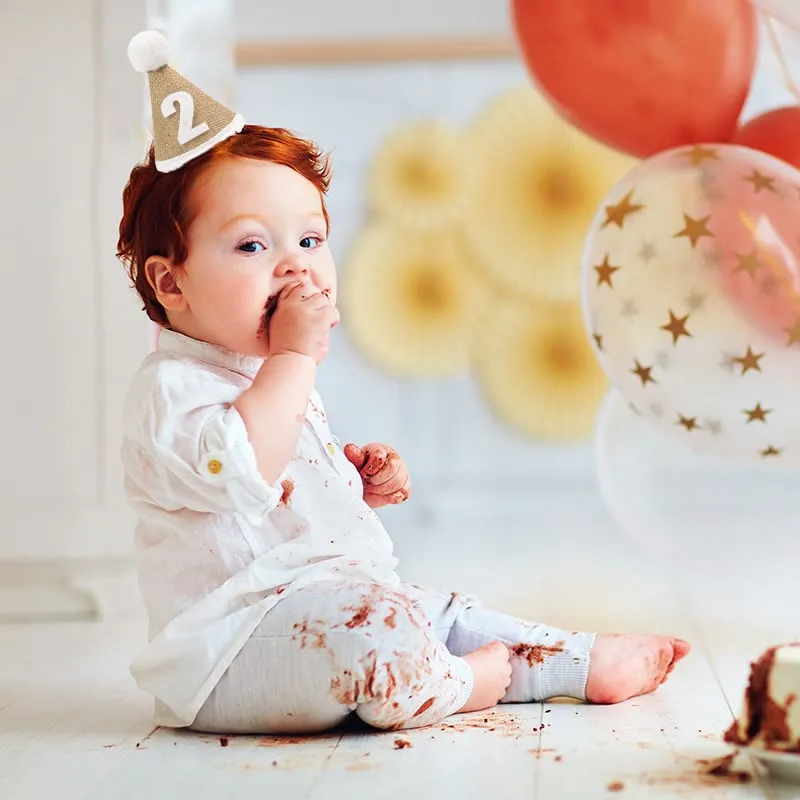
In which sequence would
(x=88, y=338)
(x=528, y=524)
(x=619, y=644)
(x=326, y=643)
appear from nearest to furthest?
1. (x=326, y=643)
2. (x=619, y=644)
3. (x=88, y=338)
4. (x=528, y=524)

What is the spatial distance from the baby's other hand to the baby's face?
0.18m

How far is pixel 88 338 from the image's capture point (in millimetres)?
1829

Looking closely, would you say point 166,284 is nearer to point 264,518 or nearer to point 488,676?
point 264,518

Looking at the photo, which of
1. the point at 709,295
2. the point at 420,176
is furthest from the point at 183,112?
the point at 420,176

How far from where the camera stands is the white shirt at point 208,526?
1.05 m

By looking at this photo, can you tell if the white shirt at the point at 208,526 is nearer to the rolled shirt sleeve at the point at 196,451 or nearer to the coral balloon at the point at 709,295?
the rolled shirt sleeve at the point at 196,451

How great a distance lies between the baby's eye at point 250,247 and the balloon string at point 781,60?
53cm

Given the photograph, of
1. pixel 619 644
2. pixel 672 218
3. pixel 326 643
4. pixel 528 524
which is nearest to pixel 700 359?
pixel 672 218

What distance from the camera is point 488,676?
115 centimetres

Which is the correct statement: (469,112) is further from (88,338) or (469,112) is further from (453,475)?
(88,338)

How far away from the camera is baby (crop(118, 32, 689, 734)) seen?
1.05m

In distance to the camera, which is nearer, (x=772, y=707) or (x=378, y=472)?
(x=772, y=707)

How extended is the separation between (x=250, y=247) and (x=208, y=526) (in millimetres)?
259

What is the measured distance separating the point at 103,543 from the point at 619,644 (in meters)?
0.91
